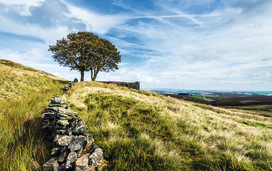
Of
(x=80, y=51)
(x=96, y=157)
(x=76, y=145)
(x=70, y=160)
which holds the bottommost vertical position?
(x=96, y=157)

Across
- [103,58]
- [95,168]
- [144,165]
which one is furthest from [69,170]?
[103,58]

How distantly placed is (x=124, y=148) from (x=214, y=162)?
101 inches

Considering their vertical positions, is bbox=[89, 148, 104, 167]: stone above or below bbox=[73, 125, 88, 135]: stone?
below

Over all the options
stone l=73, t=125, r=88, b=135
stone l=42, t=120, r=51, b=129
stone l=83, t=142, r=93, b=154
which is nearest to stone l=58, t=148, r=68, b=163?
stone l=83, t=142, r=93, b=154

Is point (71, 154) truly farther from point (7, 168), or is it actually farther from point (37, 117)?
point (37, 117)

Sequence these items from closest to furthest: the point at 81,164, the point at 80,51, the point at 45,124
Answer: the point at 81,164, the point at 45,124, the point at 80,51

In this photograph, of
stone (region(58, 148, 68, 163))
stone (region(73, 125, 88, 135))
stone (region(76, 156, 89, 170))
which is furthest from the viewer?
stone (region(73, 125, 88, 135))

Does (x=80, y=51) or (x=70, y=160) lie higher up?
(x=80, y=51)

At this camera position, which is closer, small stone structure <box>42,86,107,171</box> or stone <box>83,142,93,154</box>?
small stone structure <box>42,86,107,171</box>

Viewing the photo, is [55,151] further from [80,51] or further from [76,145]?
[80,51]

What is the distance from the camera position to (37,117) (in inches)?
170

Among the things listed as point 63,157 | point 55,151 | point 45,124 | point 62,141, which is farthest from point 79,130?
point 45,124

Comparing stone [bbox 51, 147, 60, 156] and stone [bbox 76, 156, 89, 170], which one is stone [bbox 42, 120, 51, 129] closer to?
stone [bbox 51, 147, 60, 156]

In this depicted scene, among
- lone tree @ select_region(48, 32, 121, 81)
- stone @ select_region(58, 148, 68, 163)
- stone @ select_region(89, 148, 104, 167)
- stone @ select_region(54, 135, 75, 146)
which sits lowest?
stone @ select_region(89, 148, 104, 167)
